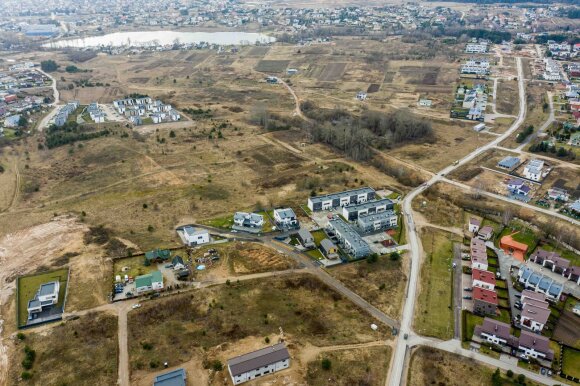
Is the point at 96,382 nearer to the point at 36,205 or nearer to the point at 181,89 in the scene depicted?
the point at 36,205

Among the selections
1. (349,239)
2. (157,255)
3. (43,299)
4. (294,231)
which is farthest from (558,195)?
(43,299)

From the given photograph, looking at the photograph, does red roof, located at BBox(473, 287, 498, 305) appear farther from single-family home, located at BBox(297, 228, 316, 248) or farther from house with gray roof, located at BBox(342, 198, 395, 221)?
single-family home, located at BBox(297, 228, 316, 248)

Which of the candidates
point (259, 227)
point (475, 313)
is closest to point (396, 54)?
point (259, 227)

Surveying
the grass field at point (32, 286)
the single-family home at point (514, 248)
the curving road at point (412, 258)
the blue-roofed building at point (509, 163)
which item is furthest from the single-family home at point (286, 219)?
the blue-roofed building at point (509, 163)

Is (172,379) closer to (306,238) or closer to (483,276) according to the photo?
(306,238)

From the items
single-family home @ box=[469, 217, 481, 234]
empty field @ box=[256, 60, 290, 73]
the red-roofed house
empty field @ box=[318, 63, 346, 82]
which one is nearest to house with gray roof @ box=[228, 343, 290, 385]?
the red-roofed house
